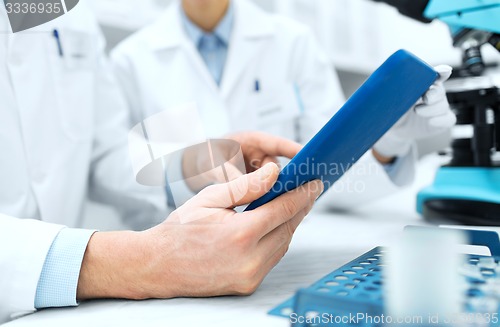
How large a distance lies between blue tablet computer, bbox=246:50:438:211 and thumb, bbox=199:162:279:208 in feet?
0.04

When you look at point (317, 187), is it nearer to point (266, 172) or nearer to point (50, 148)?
point (266, 172)

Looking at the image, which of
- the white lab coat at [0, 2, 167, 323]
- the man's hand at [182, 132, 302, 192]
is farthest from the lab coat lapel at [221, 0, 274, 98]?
the man's hand at [182, 132, 302, 192]

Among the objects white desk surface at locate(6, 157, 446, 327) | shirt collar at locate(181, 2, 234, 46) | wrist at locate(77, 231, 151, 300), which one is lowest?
white desk surface at locate(6, 157, 446, 327)

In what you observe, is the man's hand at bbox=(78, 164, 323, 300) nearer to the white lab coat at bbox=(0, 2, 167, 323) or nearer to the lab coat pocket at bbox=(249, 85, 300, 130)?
the white lab coat at bbox=(0, 2, 167, 323)

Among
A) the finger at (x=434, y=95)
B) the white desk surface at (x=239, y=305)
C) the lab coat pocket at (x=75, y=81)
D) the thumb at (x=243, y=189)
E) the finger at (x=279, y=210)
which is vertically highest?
the lab coat pocket at (x=75, y=81)

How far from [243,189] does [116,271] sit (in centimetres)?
17

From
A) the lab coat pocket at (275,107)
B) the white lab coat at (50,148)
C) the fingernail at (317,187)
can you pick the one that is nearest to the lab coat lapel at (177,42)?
the lab coat pocket at (275,107)

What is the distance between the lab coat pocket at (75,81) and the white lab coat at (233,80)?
1.00 feet

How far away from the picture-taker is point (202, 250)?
0.46m

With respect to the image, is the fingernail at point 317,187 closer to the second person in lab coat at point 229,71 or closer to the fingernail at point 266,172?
the fingernail at point 266,172

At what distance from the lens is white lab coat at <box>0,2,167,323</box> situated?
1.53 feet

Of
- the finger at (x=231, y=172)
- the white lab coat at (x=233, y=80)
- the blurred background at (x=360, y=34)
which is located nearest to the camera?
the finger at (x=231, y=172)

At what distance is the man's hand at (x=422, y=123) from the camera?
0.65 metres

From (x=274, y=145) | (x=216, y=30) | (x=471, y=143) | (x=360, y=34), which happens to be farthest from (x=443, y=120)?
(x=360, y=34)
